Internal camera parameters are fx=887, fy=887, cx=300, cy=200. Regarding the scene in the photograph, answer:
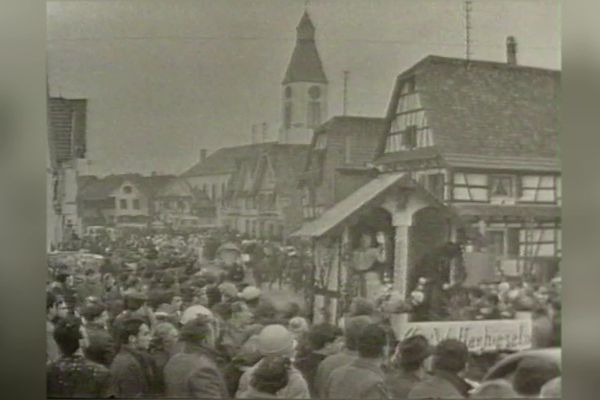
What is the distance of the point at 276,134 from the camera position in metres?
1.96

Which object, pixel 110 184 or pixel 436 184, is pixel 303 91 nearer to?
pixel 436 184

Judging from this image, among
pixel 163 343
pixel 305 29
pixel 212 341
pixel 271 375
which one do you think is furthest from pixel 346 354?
pixel 305 29

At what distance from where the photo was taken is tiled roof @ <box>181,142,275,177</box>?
1945 millimetres

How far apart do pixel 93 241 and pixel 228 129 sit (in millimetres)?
385

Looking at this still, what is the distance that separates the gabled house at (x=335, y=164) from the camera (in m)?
1.96

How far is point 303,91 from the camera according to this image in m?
1.95

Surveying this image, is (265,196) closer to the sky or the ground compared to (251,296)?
closer to the sky

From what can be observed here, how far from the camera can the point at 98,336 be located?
76.6 inches

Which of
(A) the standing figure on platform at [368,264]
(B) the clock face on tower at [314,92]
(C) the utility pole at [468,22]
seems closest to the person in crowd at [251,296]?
(A) the standing figure on platform at [368,264]

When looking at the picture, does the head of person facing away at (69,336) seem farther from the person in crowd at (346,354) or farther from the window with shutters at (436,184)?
the window with shutters at (436,184)

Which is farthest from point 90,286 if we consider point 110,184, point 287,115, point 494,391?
point 494,391

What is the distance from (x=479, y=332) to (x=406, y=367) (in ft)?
0.59


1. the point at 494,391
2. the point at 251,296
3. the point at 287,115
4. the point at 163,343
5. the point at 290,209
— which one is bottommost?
the point at 494,391

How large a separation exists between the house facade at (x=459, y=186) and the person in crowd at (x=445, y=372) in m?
0.15
